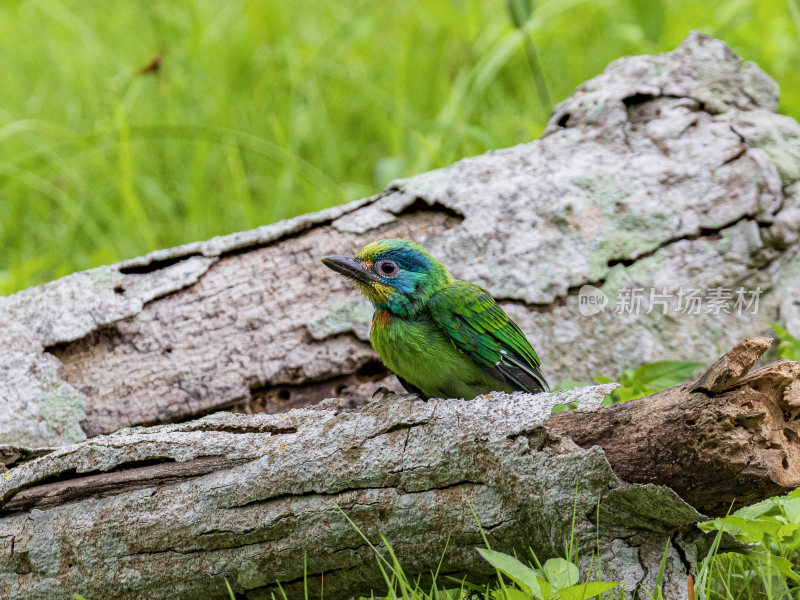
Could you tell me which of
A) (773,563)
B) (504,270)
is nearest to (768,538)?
(773,563)

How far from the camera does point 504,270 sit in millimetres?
3682

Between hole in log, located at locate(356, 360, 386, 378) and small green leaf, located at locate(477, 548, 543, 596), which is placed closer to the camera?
small green leaf, located at locate(477, 548, 543, 596)

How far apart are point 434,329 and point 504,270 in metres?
0.70

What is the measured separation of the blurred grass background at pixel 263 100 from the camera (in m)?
5.48

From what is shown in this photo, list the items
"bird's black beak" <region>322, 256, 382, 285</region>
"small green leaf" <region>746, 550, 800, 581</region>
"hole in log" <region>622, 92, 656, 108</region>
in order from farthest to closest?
"hole in log" <region>622, 92, 656, 108</region>, "bird's black beak" <region>322, 256, 382, 285</region>, "small green leaf" <region>746, 550, 800, 581</region>

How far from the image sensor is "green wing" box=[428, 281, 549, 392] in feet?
10.0

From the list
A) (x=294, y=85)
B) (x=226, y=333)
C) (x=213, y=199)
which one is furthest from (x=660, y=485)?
(x=294, y=85)

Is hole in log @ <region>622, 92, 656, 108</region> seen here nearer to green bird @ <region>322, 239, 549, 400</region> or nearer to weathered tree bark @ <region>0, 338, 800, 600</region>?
green bird @ <region>322, 239, 549, 400</region>

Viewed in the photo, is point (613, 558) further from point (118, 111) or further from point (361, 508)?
point (118, 111)

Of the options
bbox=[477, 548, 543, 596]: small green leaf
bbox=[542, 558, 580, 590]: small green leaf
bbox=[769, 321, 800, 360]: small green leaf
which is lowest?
bbox=[769, 321, 800, 360]: small green leaf

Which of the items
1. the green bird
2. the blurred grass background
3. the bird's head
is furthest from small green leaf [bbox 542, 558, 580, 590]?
the blurred grass background

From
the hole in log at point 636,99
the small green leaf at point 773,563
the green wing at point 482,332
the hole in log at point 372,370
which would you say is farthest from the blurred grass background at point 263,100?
the small green leaf at point 773,563

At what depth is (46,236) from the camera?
226 inches

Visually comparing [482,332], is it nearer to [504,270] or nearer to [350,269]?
[350,269]
